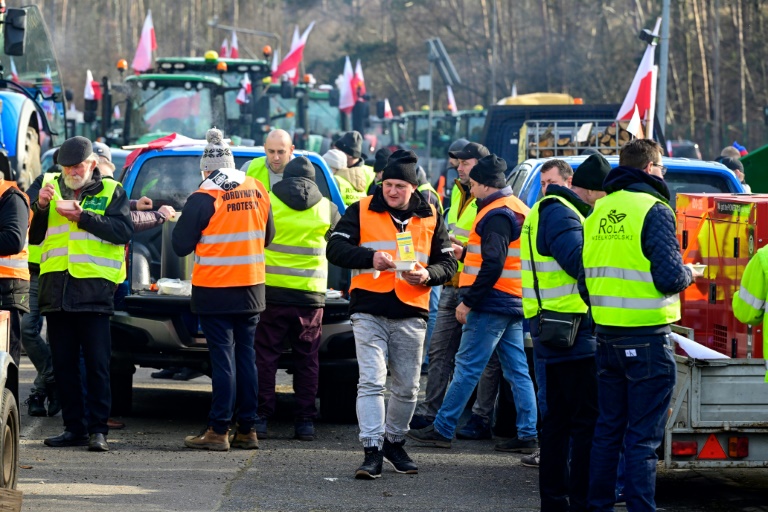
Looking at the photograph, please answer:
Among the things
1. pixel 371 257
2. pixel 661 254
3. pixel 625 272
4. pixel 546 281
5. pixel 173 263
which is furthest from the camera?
pixel 173 263

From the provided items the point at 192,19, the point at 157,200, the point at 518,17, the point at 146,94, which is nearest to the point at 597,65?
the point at 518,17

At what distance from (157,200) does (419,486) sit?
11.6ft

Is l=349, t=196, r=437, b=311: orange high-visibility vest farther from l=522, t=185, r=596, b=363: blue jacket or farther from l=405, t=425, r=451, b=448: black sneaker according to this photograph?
l=405, t=425, r=451, b=448: black sneaker

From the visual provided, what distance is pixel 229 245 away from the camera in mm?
8695

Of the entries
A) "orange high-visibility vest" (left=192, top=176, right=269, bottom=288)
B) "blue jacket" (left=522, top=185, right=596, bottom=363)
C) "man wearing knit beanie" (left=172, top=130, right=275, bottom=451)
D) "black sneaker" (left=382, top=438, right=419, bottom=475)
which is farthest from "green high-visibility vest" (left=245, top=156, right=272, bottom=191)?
"blue jacket" (left=522, top=185, right=596, bottom=363)

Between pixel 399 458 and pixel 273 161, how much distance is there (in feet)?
8.42

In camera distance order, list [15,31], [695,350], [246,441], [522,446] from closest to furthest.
A: [695,350], [246,441], [522,446], [15,31]

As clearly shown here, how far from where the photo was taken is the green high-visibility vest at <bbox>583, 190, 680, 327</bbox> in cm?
639

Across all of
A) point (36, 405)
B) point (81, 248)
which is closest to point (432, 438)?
point (81, 248)

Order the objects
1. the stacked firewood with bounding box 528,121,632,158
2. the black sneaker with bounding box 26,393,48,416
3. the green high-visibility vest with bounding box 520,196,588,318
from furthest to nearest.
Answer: the stacked firewood with bounding box 528,121,632,158 < the black sneaker with bounding box 26,393,48,416 < the green high-visibility vest with bounding box 520,196,588,318

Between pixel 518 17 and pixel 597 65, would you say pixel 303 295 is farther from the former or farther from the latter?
pixel 518 17

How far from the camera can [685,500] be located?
7703 millimetres

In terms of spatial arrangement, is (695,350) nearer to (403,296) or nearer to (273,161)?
(403,296)

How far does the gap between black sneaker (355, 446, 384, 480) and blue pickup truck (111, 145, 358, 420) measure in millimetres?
1713
